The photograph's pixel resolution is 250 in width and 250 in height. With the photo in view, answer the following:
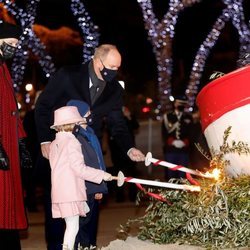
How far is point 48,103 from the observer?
7609mm

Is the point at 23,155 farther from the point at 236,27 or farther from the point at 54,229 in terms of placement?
the point at 236,27

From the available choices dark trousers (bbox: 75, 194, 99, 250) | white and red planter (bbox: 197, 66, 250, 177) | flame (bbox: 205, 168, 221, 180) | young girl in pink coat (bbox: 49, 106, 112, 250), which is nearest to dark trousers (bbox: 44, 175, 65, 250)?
dark trousers (bbox: 75, 194, 99, 250)

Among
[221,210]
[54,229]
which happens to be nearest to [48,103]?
[54,229]

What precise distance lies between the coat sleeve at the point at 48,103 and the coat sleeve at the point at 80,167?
0.54 metres

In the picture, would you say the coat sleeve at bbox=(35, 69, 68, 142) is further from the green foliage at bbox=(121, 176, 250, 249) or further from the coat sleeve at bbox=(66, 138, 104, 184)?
the green foliage at bbox=(121, 176, 250, 249)

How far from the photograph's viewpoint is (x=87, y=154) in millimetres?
7363

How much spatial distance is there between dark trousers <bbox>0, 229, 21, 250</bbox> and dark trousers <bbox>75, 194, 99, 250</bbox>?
640 millimetres

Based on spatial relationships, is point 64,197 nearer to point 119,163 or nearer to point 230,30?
point 119,163

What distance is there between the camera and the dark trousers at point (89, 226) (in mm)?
7573

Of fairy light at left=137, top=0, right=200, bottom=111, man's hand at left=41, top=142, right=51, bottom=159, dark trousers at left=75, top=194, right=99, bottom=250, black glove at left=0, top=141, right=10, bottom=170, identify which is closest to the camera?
black glove at left=0, top=141, right=10, bottom=170

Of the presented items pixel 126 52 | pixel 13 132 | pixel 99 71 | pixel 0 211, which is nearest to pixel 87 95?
pixel 99 71

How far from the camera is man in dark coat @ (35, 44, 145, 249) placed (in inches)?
296

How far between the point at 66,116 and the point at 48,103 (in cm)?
54

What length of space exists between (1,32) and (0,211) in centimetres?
145
